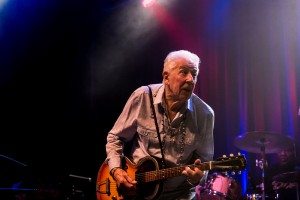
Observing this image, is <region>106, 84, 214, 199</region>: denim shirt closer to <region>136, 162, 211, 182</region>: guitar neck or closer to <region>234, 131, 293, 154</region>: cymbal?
<region>136, 162, 211, 182</region>: guitar neck

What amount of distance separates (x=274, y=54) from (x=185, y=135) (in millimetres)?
5342

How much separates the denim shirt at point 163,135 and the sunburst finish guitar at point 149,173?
3.1 inches

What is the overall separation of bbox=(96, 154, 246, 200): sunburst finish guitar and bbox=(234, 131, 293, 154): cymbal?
142 inches

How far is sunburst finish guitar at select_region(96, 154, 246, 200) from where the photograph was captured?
3.23 m

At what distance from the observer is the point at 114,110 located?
852 cm

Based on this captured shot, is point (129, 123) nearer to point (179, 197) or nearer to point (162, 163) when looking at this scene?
point (162, 163)

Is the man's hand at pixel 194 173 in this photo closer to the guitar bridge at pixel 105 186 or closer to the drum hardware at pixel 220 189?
the guitar bridge at pixel 105 186

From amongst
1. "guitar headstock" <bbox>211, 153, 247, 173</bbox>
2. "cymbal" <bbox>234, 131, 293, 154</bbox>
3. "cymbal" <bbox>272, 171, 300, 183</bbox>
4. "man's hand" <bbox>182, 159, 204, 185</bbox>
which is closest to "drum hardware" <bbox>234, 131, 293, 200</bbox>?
"cymbal" <bbox>234, 131, 293, 154</bbox>

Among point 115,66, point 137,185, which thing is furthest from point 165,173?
point 115,66

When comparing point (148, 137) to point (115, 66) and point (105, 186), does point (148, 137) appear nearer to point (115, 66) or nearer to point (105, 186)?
point (105, 186)

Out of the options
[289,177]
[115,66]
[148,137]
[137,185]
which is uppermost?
[115,66]

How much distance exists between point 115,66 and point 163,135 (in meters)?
5.45

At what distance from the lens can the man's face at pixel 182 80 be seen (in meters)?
3.50

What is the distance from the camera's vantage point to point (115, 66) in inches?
347
